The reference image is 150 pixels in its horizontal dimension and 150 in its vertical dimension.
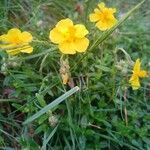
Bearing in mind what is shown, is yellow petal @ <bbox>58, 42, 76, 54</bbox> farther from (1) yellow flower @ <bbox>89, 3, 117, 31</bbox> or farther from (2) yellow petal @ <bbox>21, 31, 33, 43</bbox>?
(1) yellow flower @ <bbox>89, 3, 117, 31</bbox>

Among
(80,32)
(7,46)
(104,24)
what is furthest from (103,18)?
(7,46)

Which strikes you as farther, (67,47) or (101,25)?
(101,25)

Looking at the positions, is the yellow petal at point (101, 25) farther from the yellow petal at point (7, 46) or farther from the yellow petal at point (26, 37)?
the yellow petal at point (7, 46)

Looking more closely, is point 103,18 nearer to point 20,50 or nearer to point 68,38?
point 68,38

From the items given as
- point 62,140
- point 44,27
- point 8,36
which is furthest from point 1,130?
point 44,27

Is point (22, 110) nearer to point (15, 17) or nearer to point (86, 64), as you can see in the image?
point (86, 64)

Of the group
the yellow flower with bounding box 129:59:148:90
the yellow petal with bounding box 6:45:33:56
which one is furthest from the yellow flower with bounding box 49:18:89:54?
the yellow flower with bounding box 129:59:148:90

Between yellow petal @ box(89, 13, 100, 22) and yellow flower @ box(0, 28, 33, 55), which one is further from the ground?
yellow petal @ box(89, 13, 100, 22)
